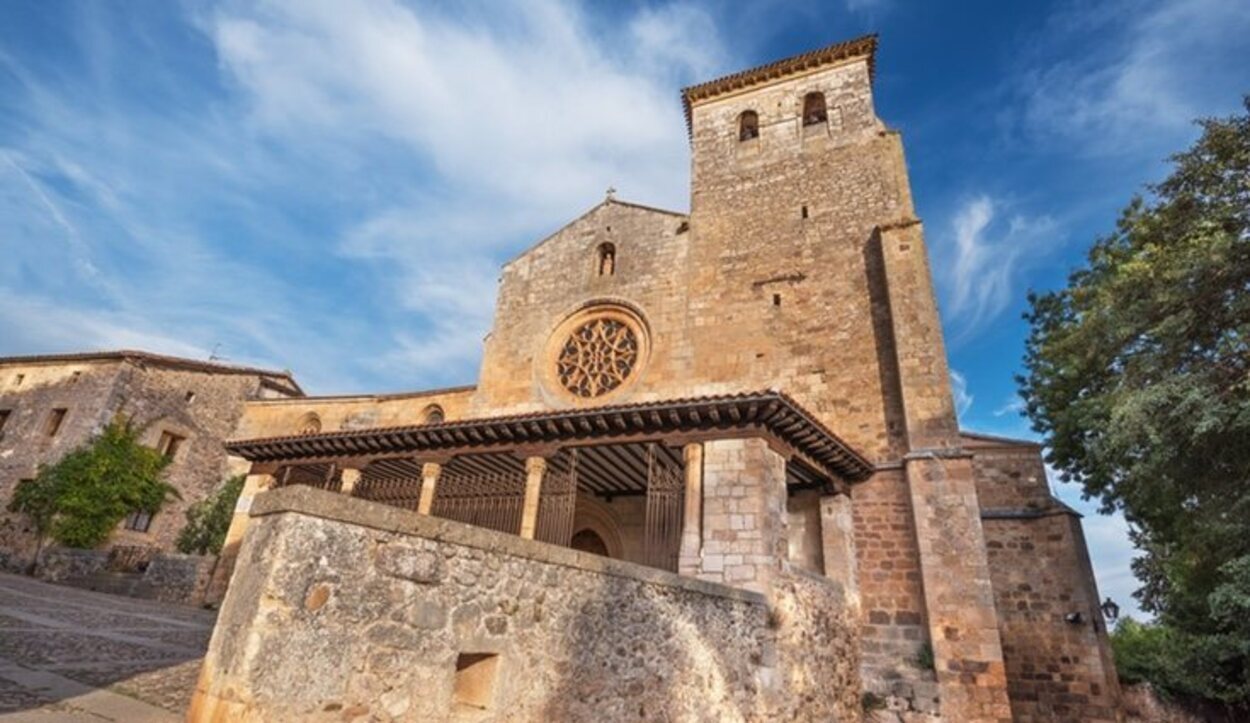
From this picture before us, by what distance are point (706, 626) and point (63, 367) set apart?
21.8 meters

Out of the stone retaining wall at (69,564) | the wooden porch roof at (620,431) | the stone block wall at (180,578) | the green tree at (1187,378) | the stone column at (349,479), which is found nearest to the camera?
the green tree at (1187,378)

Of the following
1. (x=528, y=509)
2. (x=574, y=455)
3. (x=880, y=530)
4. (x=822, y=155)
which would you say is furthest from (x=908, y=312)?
(x=528, y=509)

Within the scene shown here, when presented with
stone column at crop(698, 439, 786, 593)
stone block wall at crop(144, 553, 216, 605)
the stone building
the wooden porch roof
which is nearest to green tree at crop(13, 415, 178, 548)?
the stone building

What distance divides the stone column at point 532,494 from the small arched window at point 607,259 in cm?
647

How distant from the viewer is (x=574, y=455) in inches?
370

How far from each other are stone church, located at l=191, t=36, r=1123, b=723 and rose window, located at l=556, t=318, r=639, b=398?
0.06m

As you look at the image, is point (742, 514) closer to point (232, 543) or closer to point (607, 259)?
point (607, 259)

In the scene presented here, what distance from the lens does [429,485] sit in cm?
1045

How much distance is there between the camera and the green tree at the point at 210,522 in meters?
16.6

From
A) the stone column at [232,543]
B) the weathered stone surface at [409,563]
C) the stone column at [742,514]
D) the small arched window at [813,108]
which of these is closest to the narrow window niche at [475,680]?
the weathered stone surface at [409,563]

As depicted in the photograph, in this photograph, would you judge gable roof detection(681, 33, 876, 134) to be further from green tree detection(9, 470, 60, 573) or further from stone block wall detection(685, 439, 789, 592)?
green tree detection(9, 470, 60, 573)

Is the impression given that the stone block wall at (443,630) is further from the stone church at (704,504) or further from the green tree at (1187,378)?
the green tree at (1187,378)

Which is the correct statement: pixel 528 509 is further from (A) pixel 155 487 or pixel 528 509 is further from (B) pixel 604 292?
(A) pixel 155 487

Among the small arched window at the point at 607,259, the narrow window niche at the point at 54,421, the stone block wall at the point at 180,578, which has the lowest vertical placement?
the stone block wall at the point at 180,578
